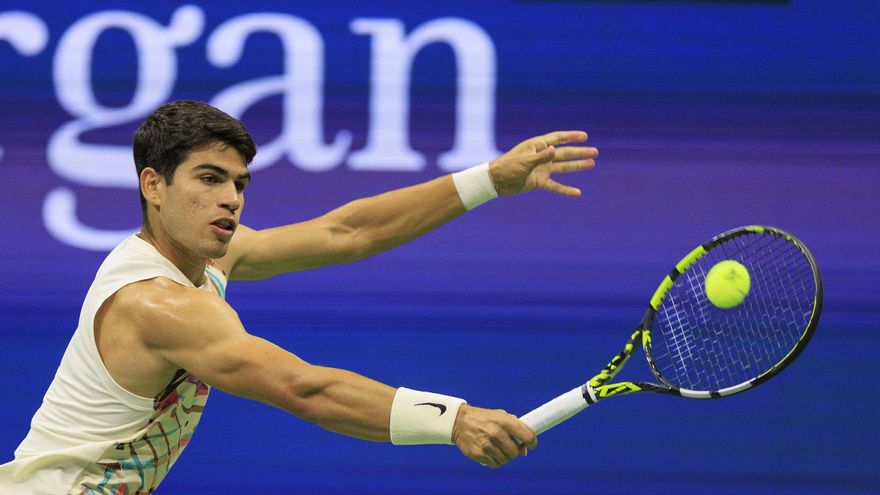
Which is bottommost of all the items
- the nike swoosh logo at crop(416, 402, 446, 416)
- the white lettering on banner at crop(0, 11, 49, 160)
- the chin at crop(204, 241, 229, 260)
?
the nike swoosh logo at crop(416, 402, 446, 416)

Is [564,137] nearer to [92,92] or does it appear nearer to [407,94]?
[407,94]

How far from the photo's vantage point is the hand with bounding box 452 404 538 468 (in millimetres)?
2775

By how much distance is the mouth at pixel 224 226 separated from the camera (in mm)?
2924

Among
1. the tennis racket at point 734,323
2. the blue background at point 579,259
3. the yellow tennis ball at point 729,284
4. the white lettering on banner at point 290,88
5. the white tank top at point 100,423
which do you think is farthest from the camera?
the white lettering on banner at point 290,88

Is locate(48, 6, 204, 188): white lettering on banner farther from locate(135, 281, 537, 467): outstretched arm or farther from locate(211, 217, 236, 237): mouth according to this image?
locate(135, 281, 537, 467): outstretched arm

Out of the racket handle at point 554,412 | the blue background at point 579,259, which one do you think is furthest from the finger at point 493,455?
the blue background at point 579,259

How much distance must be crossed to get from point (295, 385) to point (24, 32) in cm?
257

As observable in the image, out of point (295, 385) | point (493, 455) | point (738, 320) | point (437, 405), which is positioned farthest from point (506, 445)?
point (738, 320)

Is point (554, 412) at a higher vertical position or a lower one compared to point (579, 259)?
lower

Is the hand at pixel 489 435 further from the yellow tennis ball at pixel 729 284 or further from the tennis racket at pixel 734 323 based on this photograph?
the tennis racket at pixel 734 323

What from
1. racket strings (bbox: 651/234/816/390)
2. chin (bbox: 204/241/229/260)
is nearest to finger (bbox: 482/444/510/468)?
chin (bbox: 204/241/229/260)

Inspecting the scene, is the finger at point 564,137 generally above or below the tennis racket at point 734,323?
above

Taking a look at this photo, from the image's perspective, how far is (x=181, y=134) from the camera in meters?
2.92

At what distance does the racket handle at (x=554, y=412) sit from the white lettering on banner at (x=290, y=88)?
194 cm
